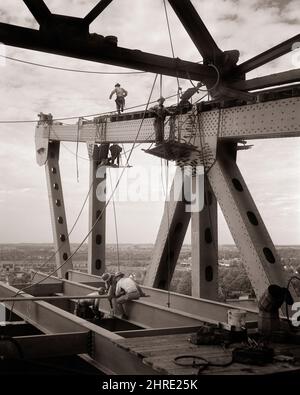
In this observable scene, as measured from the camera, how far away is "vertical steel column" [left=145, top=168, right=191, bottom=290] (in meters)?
9.76

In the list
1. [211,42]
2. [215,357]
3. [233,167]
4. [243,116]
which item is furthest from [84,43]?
[215,357]

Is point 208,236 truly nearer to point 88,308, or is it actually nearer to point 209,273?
point 209,273

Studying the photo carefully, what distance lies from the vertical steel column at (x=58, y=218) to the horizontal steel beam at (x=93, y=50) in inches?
374

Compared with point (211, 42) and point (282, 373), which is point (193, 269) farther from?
point (282, 373)

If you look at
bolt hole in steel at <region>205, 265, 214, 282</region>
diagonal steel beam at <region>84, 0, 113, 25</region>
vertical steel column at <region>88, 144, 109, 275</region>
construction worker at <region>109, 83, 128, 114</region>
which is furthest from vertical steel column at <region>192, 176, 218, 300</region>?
vertical steel column at <region>88, 144, 109, 275</region>

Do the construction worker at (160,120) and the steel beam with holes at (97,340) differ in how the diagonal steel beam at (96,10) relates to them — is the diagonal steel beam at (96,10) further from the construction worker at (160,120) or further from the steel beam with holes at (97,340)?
the steel beam with holes at (97,340)

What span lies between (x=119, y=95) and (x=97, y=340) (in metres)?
8.48

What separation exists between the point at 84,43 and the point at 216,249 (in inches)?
198

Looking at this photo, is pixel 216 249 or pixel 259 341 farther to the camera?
pixel 216 249

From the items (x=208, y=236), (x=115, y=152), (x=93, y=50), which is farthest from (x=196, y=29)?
(x=115, y=152)

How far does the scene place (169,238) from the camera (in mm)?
10148

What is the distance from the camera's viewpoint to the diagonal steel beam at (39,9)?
19.4 feet

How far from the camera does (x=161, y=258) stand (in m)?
10.3

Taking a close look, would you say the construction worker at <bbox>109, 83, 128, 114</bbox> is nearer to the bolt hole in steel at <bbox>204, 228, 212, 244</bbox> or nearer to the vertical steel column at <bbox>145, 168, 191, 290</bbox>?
the vertical steel column at <bbox>145, 168, 191, 290</bbox>
